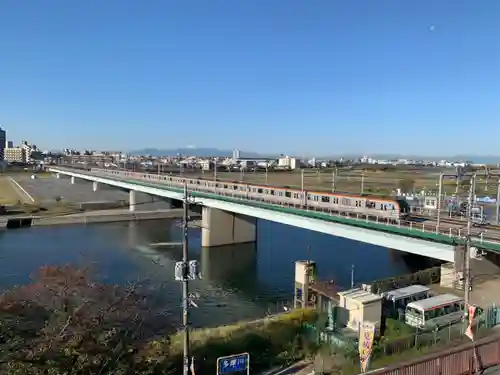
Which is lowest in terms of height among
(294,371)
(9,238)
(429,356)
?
(9,238)

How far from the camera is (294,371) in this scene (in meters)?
13.8

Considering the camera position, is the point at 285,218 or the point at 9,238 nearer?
the point at 285,218

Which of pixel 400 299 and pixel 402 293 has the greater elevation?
pixel 402 293

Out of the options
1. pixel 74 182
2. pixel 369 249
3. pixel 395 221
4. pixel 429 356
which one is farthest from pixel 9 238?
pixel 74 182

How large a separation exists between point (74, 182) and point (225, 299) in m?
96.3

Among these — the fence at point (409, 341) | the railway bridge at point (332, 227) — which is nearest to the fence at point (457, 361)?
the fence at point (409, 341)

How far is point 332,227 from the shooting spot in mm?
31703

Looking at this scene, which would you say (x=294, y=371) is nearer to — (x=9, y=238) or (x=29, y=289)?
(x=29, y=289)

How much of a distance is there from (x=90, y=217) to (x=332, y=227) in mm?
41564

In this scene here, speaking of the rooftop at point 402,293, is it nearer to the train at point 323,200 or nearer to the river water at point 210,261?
the train at point 323,200

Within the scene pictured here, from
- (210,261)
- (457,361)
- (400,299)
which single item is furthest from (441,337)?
(210,261)

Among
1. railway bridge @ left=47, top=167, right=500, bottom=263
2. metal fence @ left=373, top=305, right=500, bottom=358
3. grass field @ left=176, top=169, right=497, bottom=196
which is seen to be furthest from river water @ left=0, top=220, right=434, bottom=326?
grass field @ left=176, top=169, right=497, bottom=196

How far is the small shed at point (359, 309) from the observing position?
1676cm

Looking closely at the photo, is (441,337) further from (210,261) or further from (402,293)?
(210,261)
